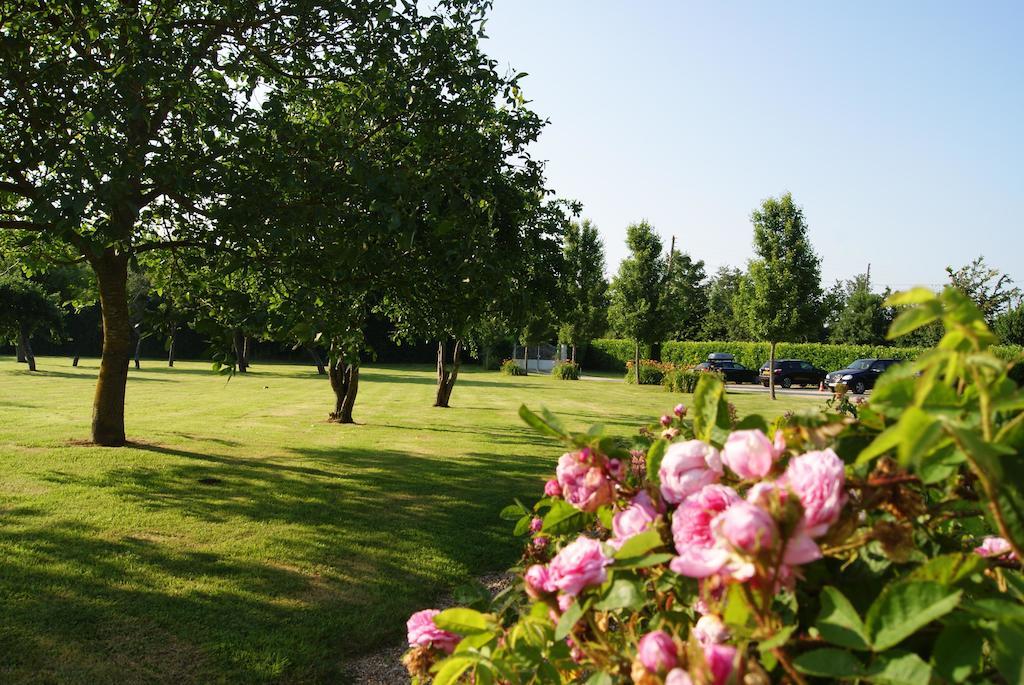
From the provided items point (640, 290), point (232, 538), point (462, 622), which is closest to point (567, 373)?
point (640, 290)

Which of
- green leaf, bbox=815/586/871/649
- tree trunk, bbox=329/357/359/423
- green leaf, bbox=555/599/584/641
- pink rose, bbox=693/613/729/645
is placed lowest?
tree trunk, bbox=329/357/359/423

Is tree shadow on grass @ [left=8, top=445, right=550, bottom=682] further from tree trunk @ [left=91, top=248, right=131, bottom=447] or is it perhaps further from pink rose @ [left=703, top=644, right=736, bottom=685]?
pink rose @ [left=703, top=644, right=736, bottom=685]

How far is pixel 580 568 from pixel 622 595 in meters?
0.07

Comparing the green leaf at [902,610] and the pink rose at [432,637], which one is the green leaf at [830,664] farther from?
the pink rose at [432,637]

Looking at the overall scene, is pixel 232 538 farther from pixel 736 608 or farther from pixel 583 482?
pixel 736 608

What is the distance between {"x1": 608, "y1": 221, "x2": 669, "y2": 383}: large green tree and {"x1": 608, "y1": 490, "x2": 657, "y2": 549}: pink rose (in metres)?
32.1

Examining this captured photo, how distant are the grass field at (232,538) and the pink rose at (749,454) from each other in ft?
0.68

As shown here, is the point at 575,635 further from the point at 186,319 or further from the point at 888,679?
the point at 186,319

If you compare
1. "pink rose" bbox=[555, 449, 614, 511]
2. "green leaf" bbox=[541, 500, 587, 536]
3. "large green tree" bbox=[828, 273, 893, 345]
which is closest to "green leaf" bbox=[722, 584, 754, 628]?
"pink rose" bbox=[555, 449, 614, 511]

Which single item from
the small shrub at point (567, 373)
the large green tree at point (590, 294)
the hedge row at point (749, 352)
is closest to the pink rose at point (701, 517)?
the large green tree at point (590, 294)

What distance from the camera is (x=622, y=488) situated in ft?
4.32

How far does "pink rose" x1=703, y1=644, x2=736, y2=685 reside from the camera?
885 mm

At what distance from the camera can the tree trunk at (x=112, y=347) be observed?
9.55 metres

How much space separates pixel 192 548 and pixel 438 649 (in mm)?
5293
